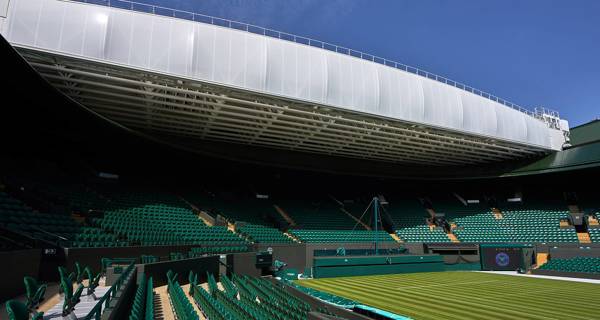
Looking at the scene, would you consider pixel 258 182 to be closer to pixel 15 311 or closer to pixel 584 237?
pixel 584 237

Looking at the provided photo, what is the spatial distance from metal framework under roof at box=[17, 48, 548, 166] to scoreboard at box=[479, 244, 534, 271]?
8.72 meters

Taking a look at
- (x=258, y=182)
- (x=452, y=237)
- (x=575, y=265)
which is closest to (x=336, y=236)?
(x=258, y=182)

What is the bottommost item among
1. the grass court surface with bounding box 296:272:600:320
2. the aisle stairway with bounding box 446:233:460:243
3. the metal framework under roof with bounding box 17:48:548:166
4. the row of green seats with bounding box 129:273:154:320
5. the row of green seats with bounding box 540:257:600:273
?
the grass court surface with bounding box 296:272:600:320

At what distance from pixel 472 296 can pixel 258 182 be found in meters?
26.0

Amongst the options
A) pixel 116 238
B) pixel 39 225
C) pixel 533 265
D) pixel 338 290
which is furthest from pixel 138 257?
pixel 533 265

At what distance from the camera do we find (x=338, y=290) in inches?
770

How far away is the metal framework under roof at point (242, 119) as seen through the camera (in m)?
21.1

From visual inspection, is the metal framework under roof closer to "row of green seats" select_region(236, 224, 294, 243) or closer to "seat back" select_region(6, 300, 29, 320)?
"row of green seats" select_region(236, 224, 294, 243)

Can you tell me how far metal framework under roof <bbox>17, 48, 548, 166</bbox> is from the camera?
21.1m

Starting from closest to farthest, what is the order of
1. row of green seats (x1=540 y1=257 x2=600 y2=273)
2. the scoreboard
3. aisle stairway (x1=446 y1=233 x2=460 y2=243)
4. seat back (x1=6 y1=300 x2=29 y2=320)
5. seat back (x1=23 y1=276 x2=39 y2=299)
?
1. seat back (x1=6 y1=300 x2=29 y2=320)
2. seat back (x1=23 y1=276 x2=39 y2=299)
3. row of green seats (x1=540 y1=257 x2=600 y2=273)
4. the scoreboard
5. aisle stairway (x1=446 y1=233 x2=460 y2=243)

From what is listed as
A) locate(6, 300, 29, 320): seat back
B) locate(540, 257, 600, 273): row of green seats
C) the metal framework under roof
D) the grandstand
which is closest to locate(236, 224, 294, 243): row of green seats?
the grandstand

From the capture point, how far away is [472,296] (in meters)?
17.5

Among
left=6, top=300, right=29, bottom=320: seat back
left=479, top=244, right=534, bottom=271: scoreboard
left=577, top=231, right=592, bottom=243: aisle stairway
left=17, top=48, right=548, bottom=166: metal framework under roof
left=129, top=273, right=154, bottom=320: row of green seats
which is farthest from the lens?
left=577, top=231, right=592, bottom=243: aisle stairway

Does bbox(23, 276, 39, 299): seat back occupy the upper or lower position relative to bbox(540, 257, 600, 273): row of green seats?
upper
